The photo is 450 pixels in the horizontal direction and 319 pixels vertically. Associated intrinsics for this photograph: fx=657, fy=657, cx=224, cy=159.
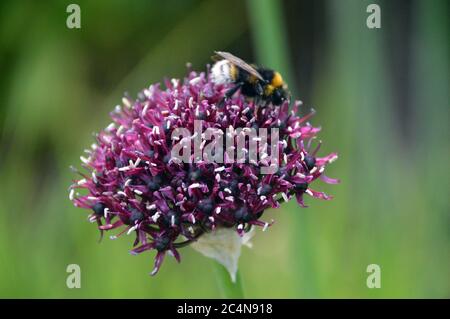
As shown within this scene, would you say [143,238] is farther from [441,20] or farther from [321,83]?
[321,83]

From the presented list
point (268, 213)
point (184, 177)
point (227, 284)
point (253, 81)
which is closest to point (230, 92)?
point (253, 81)

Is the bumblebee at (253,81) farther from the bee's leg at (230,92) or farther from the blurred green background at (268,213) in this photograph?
the blurred green background at (268,213)

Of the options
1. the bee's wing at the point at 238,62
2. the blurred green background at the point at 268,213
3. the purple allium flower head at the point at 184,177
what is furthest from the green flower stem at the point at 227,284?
the bee's wing at the point at 238,62

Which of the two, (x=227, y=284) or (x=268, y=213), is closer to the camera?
(x=227, y=284)

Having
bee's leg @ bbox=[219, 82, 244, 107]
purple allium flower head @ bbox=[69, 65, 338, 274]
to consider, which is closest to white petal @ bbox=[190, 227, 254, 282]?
purple allium flower head @ bbox=[69, 65, 338, 274]

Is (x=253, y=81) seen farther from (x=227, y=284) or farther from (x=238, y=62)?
(x=227, y=284)

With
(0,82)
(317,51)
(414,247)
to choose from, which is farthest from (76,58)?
(414,247)
